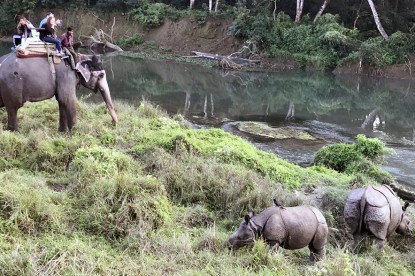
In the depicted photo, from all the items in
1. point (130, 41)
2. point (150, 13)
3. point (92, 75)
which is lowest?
point (92, 75)

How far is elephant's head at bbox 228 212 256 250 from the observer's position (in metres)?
4.96

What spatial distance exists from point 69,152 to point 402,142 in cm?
1018

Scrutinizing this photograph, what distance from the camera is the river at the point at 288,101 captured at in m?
12.9

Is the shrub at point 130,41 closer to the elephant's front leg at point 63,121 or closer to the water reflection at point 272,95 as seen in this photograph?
the water reflection at point 272,95

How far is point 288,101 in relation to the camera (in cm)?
1950

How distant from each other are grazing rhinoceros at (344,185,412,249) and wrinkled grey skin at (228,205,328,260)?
1027 millimetres

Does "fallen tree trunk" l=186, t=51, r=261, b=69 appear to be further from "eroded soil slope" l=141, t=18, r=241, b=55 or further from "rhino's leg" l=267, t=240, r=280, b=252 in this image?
"rhino's leg" l=267, t=240, r=280, b=252

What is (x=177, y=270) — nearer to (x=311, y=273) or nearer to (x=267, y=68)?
(x=311, y=273)

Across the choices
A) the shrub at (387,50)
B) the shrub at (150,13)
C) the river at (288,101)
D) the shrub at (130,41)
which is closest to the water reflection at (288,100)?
the river at (288,101)

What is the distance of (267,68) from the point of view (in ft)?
93.5

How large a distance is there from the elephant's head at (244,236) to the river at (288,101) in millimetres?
5820

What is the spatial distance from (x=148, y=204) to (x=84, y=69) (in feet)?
14.7

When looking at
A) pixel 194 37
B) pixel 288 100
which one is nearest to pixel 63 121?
Result: pixel 288 100

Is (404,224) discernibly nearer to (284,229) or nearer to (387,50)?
(284,229)
